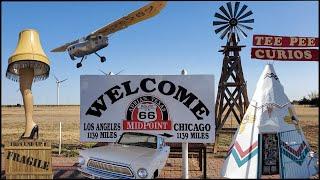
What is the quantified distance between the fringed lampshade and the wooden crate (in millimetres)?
2268

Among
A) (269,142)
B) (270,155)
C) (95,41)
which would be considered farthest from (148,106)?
(95,41)

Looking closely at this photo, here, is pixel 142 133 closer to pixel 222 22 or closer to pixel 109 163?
pixel 109 163

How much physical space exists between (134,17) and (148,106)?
173 inches

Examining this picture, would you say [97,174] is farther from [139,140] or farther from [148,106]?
[148,106]

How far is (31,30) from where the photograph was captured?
1052 cm

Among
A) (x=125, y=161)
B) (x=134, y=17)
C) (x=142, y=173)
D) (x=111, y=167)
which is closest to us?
(x=142, y=173)

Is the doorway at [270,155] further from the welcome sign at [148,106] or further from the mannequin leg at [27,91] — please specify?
the mannequin leg at [27,91]

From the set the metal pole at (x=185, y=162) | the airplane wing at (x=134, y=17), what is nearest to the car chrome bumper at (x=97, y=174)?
the metal pole at (x=185, y=162)

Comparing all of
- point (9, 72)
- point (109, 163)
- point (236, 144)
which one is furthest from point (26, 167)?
point (236, 144)

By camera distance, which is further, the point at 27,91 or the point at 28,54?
the point at 27,91

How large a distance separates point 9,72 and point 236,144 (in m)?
6.59

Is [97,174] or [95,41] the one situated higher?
[95,41]

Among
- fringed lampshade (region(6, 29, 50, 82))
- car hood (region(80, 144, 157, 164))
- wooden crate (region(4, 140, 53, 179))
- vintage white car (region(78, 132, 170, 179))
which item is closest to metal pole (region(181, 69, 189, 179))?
vintage white car (region(78, 132, 170, 179))

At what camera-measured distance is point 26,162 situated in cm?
955
